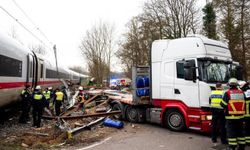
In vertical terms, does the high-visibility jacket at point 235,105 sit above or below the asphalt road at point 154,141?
above

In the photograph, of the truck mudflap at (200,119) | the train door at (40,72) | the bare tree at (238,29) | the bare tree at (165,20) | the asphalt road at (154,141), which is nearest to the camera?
the asphalt road at (154,141)

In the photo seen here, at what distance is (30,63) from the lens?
53.9 ft

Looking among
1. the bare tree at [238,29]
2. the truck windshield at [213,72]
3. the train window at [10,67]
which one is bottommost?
the truck windshield at [213,72]

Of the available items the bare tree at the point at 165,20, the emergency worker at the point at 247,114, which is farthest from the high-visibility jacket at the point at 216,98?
the bare tree at the point at 165,20

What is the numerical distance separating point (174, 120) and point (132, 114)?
254 centimetres

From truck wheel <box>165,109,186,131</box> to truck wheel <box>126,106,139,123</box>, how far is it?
6.13ft

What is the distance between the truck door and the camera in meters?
9.78

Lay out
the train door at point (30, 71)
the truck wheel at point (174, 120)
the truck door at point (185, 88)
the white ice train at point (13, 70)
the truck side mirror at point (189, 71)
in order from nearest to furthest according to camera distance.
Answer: the truck side mirror at point (189, 71) → the truck door at point (185, 88) → the truck wheel at point (174, 120) → the white ice train at point (13, 70) → the train door at point (30, 71)

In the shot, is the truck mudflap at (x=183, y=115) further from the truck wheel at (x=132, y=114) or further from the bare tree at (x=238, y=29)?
the bare tree at (x=238, y=29)

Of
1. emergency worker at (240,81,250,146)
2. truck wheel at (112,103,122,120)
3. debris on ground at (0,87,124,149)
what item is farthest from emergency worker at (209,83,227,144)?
truck wheel at (112,103,122,120)

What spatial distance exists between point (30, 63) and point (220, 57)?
10.5 metres

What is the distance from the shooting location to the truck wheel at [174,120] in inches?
410

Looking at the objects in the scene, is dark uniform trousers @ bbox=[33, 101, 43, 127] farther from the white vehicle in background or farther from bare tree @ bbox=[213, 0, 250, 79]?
bare tree @ bbox=[213, 0, 250, 79]

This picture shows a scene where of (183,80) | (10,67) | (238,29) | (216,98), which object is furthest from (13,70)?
(238,29)
